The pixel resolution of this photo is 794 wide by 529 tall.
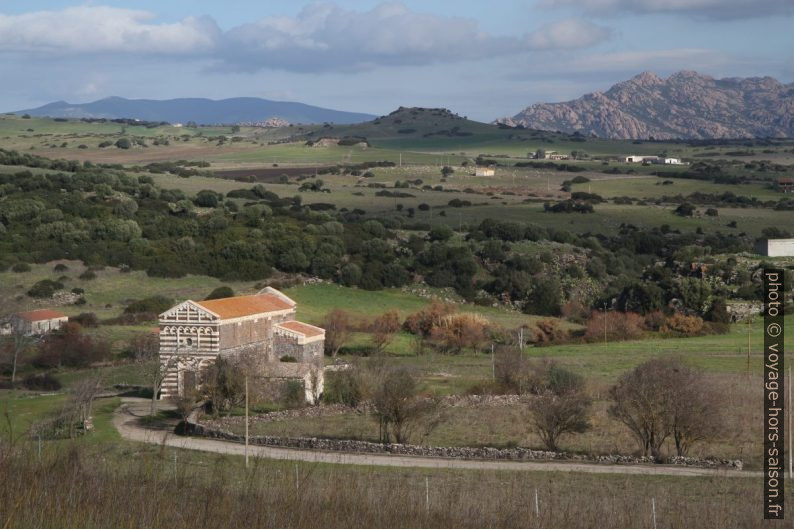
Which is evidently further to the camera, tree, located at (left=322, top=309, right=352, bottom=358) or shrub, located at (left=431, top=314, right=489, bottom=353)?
shrub, located at (left=431, top=314, right=489, bottom=353)

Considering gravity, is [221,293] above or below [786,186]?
below

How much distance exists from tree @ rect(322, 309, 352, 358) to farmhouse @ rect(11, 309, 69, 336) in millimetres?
11090

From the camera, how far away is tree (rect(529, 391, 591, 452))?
27.5 meters

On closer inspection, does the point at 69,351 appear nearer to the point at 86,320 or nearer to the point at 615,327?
the point at 86,320

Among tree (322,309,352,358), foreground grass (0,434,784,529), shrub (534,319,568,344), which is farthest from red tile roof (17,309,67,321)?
foreground grass (0,434,784,529)

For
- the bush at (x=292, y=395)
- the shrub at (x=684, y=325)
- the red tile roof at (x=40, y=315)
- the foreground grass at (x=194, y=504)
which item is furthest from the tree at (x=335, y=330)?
the foreground grass at (x=194, y=504)

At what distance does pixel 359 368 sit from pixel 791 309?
27.1 meters

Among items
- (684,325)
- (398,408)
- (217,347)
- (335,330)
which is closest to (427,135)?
(684,325)

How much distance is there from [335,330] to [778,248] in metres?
29.6

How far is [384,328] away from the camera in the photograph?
5153cm

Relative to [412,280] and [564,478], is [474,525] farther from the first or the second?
[412,280]

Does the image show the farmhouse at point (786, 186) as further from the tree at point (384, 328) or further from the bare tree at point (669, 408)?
the bare tree at point (669, 408)

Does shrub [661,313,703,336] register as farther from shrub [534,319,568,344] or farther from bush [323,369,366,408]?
bush [323,369,366,408]

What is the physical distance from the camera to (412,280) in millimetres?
65250
